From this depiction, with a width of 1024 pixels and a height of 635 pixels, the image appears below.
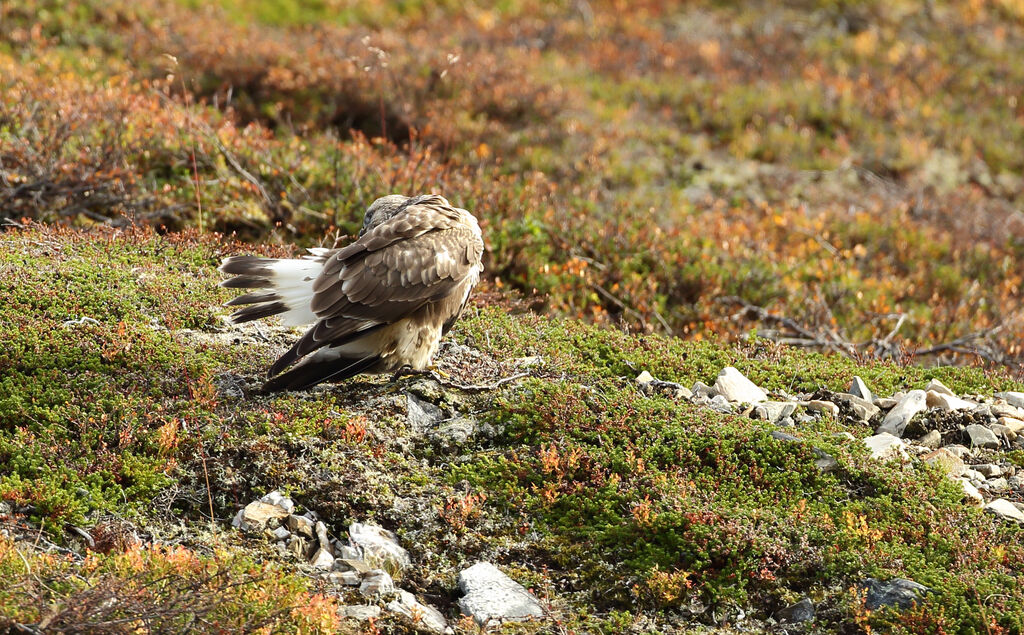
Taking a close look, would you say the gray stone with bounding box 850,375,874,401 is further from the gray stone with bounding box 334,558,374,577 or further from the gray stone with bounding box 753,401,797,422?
the gray stone with bounding box 334,558,374,577

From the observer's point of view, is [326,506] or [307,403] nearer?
[326,506]

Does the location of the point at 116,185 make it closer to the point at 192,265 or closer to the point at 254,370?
the point at 192,265

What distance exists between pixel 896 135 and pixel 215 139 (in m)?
12.2

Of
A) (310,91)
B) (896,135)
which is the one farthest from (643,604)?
(896,135)

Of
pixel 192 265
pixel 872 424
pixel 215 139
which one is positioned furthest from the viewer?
pixel 215 139

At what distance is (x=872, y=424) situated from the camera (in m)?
7.30

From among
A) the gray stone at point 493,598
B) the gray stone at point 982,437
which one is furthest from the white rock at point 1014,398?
the gray stone at point 493,598

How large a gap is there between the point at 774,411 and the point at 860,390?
0.95 meters

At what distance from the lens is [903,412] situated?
23.6 ft

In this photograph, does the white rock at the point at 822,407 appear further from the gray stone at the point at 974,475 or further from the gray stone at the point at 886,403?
the gray stone at the point at 974,475

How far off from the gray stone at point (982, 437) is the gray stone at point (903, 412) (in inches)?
14.7

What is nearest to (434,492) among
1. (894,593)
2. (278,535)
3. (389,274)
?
(278,535)

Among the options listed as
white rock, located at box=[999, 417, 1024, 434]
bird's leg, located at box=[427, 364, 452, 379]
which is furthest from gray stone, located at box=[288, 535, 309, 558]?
white rock, located at box=[999, 417, 1024, 434]

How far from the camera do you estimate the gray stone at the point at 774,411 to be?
23.4 feet
